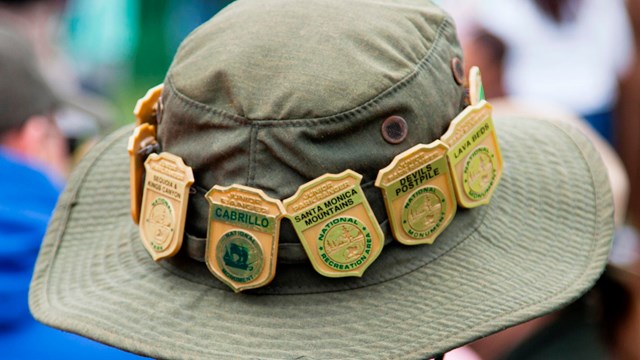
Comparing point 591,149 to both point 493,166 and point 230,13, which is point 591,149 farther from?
point 230,13

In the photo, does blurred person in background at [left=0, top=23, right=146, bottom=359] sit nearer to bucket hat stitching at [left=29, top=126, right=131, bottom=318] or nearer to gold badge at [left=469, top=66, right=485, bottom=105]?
bucket hat stitching at [left=29, top=126, right=131, bottom=318]

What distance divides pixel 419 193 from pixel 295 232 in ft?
0.54

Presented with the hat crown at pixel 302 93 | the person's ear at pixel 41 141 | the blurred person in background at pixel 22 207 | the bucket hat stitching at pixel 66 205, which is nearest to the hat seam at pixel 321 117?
the hat crown at pixel 302 93

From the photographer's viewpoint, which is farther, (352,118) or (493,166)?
(493,166)

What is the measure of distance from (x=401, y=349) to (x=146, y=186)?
408 mm

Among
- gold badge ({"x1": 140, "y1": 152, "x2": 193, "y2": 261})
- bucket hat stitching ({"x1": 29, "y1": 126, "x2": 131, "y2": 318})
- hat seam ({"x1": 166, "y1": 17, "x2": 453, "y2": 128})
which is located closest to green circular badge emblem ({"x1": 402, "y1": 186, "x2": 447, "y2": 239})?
hat seam ({"x1": 166, "y1": 17, "x2": 453, "y2": 128})

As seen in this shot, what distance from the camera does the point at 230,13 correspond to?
46.7 inches

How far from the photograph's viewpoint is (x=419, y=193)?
1119mm

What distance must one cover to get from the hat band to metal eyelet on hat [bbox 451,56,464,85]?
0.04 m

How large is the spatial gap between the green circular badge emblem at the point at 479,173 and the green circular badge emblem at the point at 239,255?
29 centimetres

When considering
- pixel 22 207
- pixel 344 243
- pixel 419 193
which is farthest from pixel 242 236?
pixel 22 207

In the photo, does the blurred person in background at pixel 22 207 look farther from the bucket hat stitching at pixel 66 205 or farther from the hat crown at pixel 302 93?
the hat crown at pixel 302 93

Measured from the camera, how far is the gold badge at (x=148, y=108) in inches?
50.3

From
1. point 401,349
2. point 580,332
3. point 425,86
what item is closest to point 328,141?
point 425,86
